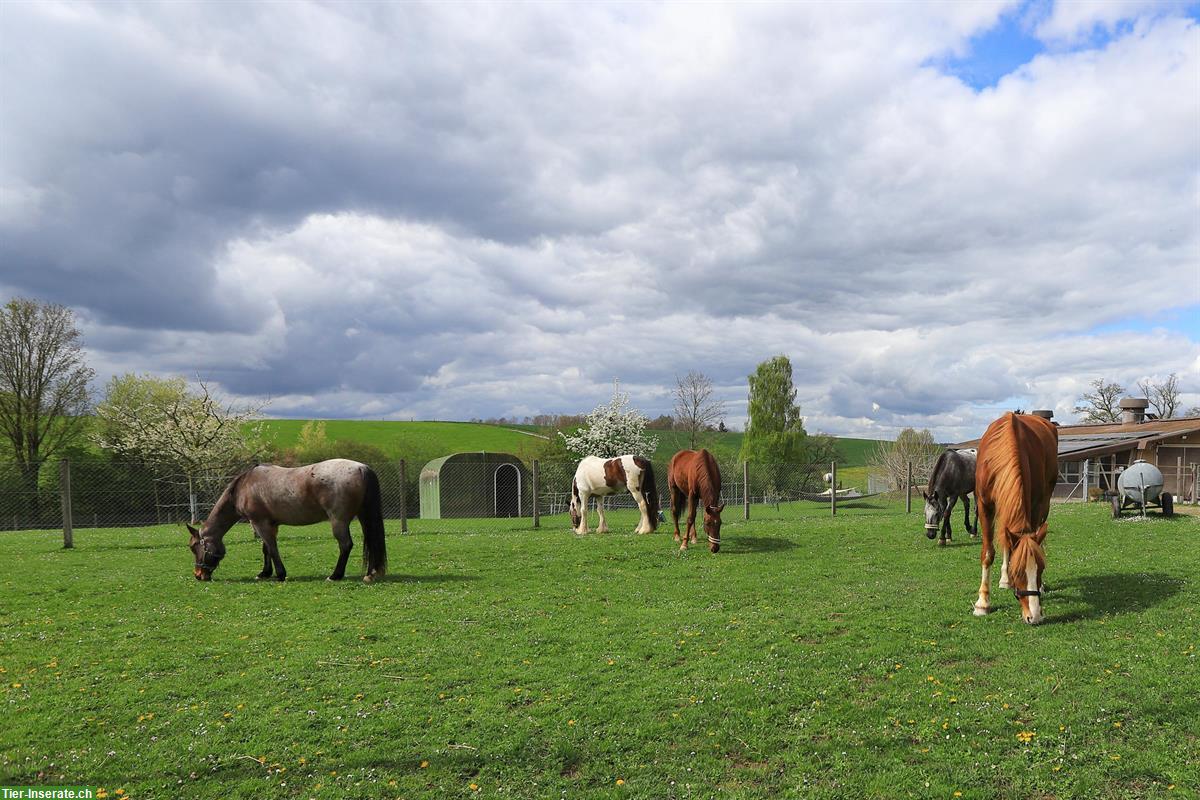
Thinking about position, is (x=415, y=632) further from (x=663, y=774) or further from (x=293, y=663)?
(x=663, y=774)

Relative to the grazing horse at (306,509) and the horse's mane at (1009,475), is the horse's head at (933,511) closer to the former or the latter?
the horse's mane at (1009,475)

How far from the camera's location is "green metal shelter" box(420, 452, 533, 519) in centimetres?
2831

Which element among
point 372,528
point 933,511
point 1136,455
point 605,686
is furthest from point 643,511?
point 1136,455

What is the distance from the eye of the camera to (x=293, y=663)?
6176 millimetres

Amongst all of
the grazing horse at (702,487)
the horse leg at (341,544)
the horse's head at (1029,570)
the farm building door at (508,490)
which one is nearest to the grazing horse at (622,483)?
the grazing horse at (702,487)

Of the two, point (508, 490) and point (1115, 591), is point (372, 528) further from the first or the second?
point (508, 490)

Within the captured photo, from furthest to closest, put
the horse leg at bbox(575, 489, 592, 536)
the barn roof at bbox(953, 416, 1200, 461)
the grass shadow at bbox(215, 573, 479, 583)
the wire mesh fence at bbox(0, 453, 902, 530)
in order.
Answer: the barn roof at bbox(953, 416, 1200, 461) → the wire mesh fence at bbox(0, 453, 902, 530) → the horse leg at bbox(575, 489, 592, 536) → the grass shadow at bbox(215, 573, 479, 583)

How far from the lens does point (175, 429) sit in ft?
68.1

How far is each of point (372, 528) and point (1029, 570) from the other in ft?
28.5

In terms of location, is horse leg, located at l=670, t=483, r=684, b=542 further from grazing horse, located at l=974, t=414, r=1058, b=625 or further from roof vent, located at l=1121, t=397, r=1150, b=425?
roof vent, located at l=1121, t=397, r=1150, b=425

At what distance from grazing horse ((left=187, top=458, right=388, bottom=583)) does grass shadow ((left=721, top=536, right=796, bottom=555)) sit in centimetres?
658

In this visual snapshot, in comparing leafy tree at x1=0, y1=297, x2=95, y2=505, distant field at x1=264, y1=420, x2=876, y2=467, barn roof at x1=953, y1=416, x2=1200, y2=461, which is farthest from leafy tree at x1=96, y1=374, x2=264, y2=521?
barn roof at x1=953, y1=416, x2=1200, y2=461

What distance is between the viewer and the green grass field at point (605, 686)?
4.18m

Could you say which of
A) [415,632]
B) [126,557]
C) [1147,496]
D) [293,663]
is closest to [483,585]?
[415,632]
